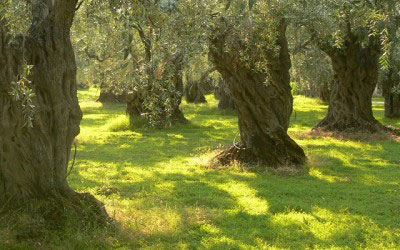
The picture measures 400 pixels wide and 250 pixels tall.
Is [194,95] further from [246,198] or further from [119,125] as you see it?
[246,198]

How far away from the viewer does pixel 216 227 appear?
9578mm

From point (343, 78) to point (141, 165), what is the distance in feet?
35.5

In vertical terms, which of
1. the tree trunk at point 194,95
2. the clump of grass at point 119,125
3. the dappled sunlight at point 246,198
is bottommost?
the dappled sunlight at point 246,198

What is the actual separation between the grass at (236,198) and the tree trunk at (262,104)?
0.74m

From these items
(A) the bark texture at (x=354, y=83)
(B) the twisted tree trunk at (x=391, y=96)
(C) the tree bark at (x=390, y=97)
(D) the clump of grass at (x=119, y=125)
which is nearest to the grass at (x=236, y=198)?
(A) the bark texture at (x=354, y=83)

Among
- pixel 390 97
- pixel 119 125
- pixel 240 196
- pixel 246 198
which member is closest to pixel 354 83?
pixel 390 97

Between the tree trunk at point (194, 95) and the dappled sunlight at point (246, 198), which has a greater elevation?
the tree trunk at point (194, 95)

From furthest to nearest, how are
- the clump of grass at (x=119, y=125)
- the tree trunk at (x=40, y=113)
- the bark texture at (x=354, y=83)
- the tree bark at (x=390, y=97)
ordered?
the tree bark at (x=390, y=97) < the clump of grass at (x=119, y=125) < the bark texture at (x=354, y=83) < the tree trunk at (x=40, y=113)

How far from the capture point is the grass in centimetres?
886

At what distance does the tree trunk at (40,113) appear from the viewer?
8.02 metres

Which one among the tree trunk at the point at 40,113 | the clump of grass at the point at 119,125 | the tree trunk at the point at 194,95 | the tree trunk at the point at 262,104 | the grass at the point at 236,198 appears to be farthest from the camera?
the tree trunk at the point at 194,95

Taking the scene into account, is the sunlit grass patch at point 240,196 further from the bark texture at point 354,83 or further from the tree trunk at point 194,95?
the tree trunk at point 194,95

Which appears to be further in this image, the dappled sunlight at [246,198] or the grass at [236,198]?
the dappled sunlight at [246,198]

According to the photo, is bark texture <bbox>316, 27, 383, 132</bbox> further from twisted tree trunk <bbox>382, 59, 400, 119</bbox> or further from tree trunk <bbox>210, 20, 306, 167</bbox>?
tree trunk <bbox>210, 20, 306, 167</bbox>
